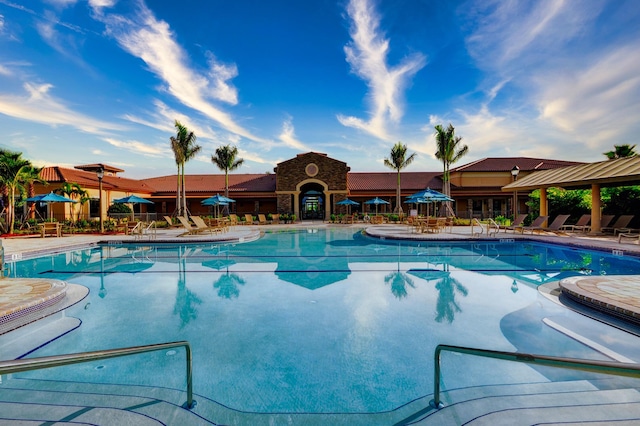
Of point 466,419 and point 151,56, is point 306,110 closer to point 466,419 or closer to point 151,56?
point 151,56

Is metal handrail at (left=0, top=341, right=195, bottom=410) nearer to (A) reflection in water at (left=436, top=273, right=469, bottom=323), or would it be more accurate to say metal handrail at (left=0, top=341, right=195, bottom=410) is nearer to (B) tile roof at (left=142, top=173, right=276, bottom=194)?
(A) reflection in water at (left=436, top=273, right=469, bottom=323)

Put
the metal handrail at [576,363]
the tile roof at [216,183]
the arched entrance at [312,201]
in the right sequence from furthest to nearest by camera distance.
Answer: the arched entrance at [312,201] < the tile roof at [216,183] < the metal handrail at [576,363]

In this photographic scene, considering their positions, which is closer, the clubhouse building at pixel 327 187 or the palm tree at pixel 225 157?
the palm tree at pixel 225 157

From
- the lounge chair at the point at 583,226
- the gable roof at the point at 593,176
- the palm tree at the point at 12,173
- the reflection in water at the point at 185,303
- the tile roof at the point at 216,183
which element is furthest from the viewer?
the tile roof at the point at 216,183

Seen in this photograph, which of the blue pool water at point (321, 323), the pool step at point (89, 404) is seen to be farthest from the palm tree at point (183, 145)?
the pool step at point (89, 404)

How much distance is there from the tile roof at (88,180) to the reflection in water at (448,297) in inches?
1119

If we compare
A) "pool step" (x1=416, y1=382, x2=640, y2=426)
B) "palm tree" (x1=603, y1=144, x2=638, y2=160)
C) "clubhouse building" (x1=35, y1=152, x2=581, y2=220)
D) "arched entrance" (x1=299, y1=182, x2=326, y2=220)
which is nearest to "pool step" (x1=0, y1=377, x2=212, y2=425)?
"pool step" (x1=416, y1=382, x2=640, y2=426)

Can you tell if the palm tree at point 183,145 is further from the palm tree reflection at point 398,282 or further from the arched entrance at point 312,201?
the palm tree reflection at point 398,282

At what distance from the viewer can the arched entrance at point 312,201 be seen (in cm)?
3472

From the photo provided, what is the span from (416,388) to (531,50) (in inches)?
592

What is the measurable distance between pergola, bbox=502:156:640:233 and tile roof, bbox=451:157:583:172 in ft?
43.6

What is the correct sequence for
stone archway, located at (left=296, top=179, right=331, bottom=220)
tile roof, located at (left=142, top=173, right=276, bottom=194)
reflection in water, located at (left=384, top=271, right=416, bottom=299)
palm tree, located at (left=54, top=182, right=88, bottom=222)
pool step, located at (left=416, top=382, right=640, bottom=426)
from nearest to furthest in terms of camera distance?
pool step, located at (left=416, top=382, right=640, bottom=426) → reflection in water, located at (left=384, top=271, right=416, bottom=299) → palm tree, located at (left=54, top=182, right=88, bottom=222) → stone archway, located at (left=296, top=179, right=331, bottom=220) → tile roof, located at (left=142, top=173, right=276, bottom=194)

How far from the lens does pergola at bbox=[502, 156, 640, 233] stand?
14.3m

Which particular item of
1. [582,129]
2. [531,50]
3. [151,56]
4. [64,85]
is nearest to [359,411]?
[151,56]
